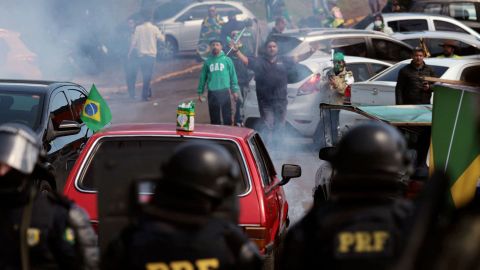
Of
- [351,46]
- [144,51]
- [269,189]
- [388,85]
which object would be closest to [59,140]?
[269,189]

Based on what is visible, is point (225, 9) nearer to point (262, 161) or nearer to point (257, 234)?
point (262, 161)

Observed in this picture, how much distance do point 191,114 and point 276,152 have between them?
8091mm

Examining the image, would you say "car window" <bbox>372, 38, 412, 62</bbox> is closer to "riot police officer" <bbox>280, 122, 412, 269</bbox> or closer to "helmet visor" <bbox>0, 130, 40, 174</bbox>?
"helmet visor" <bbox>0, 130, 40, 174</bbox>

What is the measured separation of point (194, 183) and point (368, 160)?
0.66 m

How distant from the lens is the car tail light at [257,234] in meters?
7.42

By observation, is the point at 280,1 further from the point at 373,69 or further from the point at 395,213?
the point at 395,213

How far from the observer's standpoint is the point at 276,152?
16000mm

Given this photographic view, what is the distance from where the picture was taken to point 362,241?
3.86 metres

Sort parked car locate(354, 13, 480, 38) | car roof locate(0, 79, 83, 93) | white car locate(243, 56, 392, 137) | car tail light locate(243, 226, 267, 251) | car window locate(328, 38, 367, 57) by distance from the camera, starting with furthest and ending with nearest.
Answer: parked car locate(354, 13, 480, 38)
car window locate(328, 38, 367, 57)
white car locate(243, 56, 392, 137)
car roof locate(0, 79, 83, 93)
car tail light locate(243, 226, 267, 251)

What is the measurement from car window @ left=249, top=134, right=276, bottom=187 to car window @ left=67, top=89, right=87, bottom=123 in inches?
141

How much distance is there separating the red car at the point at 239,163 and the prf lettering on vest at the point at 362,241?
357 centimetres

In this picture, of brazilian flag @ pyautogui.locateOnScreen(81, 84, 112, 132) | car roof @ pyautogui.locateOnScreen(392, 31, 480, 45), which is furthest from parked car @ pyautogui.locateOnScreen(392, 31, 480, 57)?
brazilian flag @ pyautogui.locateOnScreen(81, 84, 112, 132)

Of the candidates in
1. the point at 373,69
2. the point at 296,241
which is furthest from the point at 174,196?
the point at 373,69

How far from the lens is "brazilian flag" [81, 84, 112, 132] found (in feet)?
37.1
